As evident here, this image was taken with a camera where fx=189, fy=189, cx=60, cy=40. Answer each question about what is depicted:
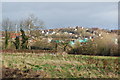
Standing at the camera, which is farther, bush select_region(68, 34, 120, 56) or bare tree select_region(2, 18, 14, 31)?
bare tree select_region(2, 18, 14, 31)

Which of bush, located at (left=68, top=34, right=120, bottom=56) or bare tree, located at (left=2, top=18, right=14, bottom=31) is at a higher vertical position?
bare tree, located at (left=2, top=18, right=14, bottom=31)

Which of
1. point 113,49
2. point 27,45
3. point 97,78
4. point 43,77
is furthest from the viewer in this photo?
point 27,45

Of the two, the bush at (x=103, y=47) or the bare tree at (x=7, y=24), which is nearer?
the bush at (x=103, y=47)

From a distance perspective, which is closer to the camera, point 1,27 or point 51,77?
point 51,77

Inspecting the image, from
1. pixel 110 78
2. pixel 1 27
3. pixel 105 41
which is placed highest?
pixel 1 27

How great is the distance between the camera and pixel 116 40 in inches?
798

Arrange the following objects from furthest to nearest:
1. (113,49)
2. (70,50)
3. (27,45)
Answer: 1. (27,45)
2. (70,50)
3. (113,49)

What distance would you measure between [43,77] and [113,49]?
49.2ft

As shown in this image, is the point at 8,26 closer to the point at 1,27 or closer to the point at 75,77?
the point at 1,27

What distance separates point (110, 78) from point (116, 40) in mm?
13859

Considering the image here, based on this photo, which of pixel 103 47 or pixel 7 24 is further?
pixel 7 24

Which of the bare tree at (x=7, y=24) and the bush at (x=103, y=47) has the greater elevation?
the bare tree at (x=7, y=24)

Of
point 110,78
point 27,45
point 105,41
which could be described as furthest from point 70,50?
point 110,78

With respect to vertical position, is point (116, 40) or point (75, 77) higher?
point (116, 40)
